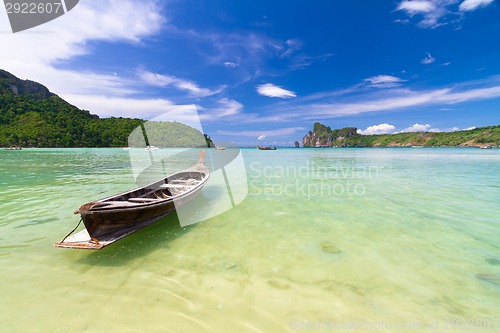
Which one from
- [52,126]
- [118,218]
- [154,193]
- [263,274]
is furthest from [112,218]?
[52,126]

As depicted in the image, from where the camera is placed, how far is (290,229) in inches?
305

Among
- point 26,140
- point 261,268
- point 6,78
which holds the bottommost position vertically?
point 261,268

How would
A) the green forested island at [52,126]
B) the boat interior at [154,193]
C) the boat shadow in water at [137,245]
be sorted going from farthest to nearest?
the green forested island at [52,126], the boat interior at [154,193], the boat shadow in water at [137,245]

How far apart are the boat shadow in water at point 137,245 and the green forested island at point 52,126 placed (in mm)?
77749

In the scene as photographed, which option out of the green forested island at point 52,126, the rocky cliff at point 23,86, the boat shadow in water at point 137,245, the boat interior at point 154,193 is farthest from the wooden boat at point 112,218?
the rocky cliff at point 23,86

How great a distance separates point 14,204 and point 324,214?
14625 millimetres

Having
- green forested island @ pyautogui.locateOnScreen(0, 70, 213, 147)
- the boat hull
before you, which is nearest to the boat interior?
the boat hull

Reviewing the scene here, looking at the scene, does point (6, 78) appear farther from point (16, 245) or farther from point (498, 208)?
point (498, 208)

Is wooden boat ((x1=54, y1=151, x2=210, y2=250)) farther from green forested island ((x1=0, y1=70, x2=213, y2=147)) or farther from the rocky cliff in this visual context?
the rocky cliff

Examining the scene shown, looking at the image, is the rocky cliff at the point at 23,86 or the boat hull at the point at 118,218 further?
the rocky cliff at the point at 23,86

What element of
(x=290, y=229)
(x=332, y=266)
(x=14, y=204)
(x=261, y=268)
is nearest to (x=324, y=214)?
(x=290, y=229)

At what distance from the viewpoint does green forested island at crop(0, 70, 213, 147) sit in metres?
91.1

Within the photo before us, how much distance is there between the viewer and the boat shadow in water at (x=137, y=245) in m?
5.44

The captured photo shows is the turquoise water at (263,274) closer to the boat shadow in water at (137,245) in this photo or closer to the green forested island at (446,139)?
the boat shadow in water at (137,245)
